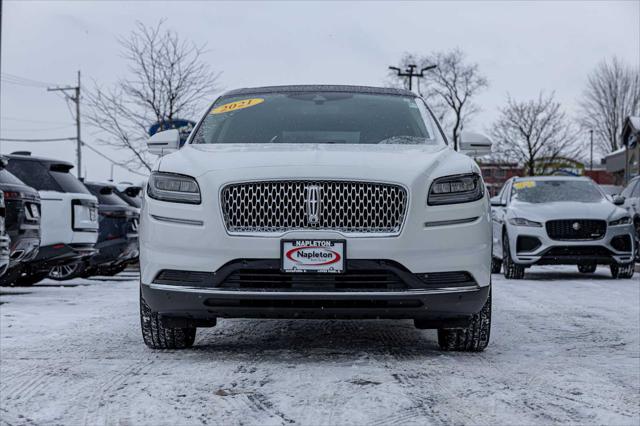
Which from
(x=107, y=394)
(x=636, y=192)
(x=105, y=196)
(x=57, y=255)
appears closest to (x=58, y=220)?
(x=57, y=255)

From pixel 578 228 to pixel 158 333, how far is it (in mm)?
8392

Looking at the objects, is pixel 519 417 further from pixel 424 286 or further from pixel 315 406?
pixel 424 286

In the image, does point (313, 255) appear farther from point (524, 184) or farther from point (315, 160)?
point (524, 184)

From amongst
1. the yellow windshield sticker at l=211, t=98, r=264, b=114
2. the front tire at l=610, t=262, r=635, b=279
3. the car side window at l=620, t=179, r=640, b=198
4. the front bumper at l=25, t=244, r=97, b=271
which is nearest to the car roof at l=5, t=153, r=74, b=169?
the front bumper at l=25, t=244, r=97, b=271

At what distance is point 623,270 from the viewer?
12664 mm

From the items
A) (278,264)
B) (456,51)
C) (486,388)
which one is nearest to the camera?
(486,388)

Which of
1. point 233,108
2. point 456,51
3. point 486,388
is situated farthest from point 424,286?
point 456,51

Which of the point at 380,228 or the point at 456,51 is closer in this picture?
the point at 380,228

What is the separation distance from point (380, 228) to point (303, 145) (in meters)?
0.92

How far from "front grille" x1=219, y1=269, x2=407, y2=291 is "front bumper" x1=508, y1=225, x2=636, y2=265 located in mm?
7947

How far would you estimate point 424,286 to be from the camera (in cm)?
473

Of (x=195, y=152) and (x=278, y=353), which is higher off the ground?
(x=195, y=152)

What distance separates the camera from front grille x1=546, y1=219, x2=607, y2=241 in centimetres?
1227

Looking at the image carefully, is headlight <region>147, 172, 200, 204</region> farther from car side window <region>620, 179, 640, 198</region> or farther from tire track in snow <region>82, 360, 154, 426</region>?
car side window <region>620, 179, 640, 198</region>
